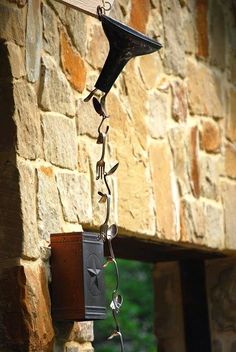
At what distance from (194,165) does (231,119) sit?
1.26ft

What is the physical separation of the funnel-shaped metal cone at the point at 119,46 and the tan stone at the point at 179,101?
81 cm

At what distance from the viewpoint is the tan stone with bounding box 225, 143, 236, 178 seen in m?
4.07

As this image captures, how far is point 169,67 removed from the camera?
378cm

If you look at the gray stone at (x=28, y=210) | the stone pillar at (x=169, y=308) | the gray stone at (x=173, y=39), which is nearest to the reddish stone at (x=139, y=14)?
the gray stone at (x=173, y=39)

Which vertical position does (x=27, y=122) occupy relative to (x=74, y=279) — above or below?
above

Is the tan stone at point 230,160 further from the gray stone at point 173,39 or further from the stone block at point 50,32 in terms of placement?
the stone block at point 50,32

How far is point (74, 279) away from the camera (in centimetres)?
292

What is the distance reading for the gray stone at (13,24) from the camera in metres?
2.89

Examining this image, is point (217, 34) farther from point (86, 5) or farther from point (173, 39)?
point (86, 5)

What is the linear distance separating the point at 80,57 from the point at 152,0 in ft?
1.82

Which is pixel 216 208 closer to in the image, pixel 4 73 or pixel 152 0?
pixel 152 0

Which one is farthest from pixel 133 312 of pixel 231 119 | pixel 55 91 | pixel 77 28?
pixel 55 91

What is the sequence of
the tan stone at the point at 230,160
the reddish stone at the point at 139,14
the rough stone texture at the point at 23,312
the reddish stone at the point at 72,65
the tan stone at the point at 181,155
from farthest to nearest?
the tan stone at the point at 230,160 < the tan stone at the point at 181,155 < the reddish stone at the point at 139,14 < the reddish stone at the point at 72,65 < the rough stone texture at the point at 23,312

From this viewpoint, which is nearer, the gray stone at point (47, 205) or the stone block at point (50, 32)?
the gray stone at point (47, 205)
